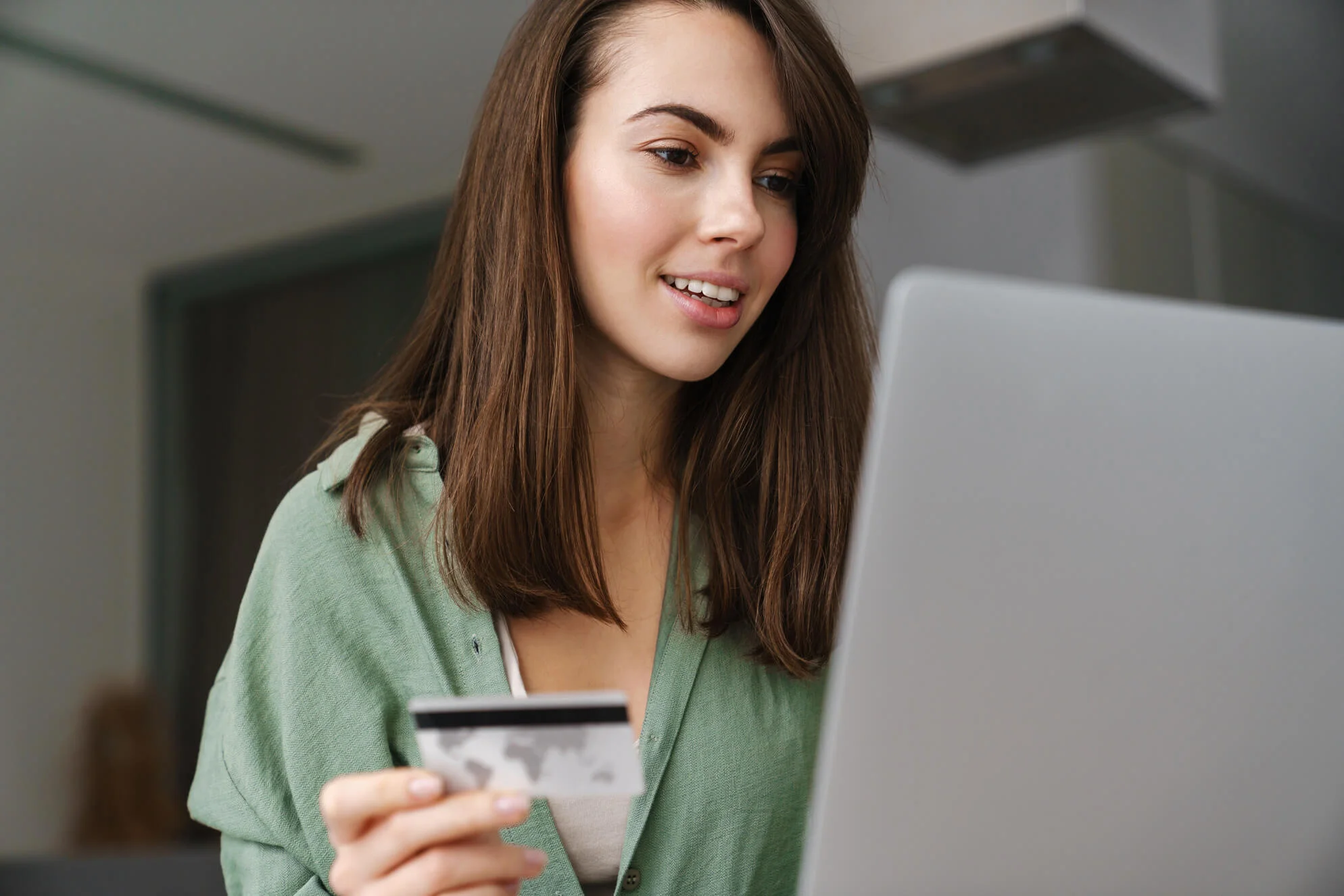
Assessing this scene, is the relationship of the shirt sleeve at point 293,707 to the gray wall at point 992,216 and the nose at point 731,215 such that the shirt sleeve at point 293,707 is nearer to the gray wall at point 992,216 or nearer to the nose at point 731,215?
the nose at point 731,215

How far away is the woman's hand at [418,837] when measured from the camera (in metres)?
0.69

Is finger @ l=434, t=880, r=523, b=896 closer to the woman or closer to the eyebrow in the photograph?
the woman

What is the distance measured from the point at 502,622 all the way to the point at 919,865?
679mm

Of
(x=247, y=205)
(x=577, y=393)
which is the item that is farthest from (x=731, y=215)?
(x=247, y=205)

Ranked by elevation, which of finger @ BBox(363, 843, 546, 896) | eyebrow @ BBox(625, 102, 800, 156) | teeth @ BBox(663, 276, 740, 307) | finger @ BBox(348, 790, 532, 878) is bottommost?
finger @ BBox(363, 843, 546, 896)

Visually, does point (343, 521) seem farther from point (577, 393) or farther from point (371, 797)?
point (371, 797)

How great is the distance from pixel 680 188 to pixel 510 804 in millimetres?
654

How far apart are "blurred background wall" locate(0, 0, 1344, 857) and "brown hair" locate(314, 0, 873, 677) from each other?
38cm

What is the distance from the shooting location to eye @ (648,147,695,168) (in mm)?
1176

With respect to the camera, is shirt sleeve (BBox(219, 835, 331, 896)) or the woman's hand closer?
the woman's hand

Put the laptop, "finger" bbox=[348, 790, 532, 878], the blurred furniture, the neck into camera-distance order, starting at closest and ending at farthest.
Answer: the laptop, "finger" bbox=[348, 790, 532, 878], the neck, the blurred furniture

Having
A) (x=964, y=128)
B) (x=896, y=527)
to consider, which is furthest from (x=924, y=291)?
(x=964, y=128)

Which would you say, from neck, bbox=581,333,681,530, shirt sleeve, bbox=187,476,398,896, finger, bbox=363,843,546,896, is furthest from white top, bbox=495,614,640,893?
finger, bbox=363,843,546,896

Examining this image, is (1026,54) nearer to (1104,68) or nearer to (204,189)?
(1104,68)
